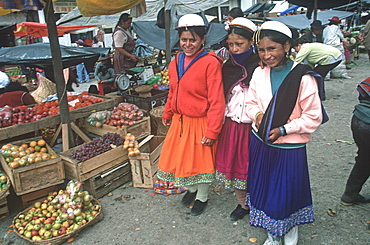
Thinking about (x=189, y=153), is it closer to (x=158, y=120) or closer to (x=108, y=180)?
(x=108, y=180)

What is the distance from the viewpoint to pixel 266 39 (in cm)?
219

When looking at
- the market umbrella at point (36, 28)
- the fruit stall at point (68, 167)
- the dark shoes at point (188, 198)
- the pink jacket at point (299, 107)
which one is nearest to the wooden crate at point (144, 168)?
the fruit stall at point (68, 167)

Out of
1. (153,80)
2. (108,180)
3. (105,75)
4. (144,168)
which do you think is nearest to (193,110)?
(144,168)

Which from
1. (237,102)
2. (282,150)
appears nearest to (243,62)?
(237,102)

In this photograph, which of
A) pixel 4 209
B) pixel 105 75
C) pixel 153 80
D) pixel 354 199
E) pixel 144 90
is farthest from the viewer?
pixel 105 75

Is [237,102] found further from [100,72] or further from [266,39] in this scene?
[100,72]

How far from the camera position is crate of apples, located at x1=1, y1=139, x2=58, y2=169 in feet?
11.5

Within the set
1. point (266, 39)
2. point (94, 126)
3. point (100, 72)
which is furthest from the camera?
point (100, 72)

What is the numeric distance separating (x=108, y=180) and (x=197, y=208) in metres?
1.30

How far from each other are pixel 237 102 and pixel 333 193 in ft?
5.99

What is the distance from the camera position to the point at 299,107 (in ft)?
7.34

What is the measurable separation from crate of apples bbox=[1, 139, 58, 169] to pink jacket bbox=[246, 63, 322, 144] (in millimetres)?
2680

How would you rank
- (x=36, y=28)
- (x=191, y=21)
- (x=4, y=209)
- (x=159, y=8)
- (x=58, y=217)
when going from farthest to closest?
(x=36, y=28) → (x=159, y=8) → (x=4, y=209) → (x=58, y=217) → (x=191, y=21)

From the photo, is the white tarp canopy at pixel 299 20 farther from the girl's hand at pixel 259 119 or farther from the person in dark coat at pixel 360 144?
the girl's hand at pixel 259 119
